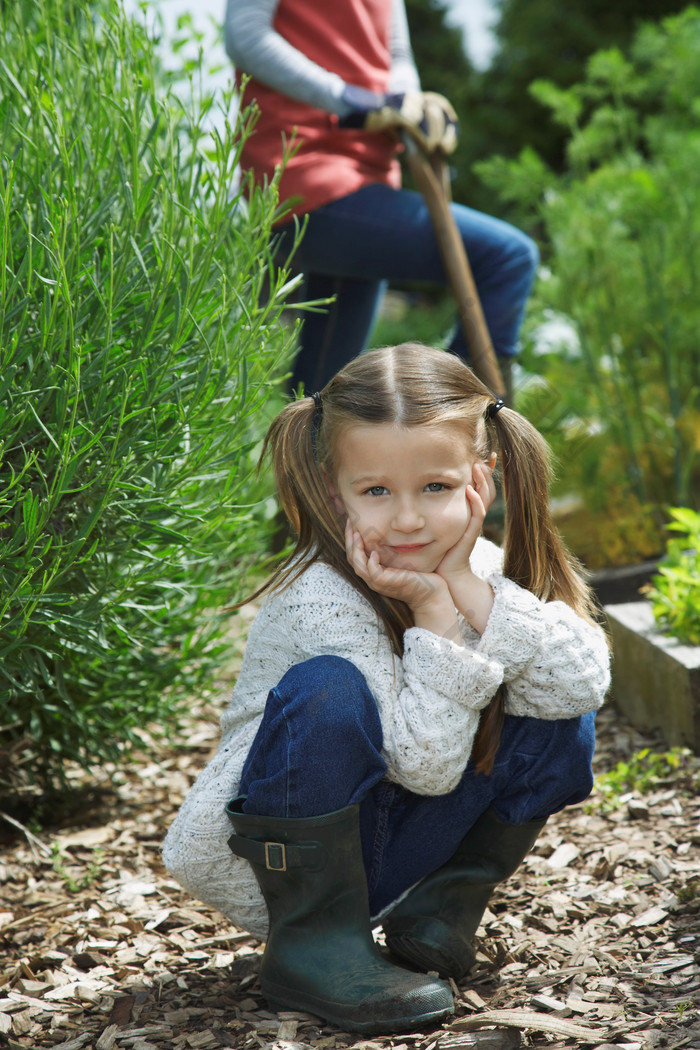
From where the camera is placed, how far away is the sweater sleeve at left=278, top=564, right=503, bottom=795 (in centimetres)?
143

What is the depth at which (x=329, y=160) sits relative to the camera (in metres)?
2.51

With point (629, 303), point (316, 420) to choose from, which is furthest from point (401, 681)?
point (629, 303)

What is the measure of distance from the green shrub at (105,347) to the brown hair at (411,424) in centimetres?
13

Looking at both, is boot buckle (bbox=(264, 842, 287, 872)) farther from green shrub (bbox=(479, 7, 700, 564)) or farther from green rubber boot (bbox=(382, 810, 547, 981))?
green shrub (bbox=(479, 7, 700, 564))

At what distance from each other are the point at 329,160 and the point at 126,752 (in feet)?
4.95

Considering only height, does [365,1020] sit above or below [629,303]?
below

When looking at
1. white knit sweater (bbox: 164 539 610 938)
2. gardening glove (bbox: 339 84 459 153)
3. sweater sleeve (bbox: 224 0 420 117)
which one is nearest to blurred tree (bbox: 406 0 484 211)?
gardening glove (bbox: 339 84 459 153)

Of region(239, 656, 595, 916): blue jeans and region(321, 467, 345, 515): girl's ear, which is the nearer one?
region(239, 656, 595, 916): blue jeans

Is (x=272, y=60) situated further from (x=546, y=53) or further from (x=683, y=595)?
(x=546, y=53)

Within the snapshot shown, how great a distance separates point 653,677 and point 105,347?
5.47 feet

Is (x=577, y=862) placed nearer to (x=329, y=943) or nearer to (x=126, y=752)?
(x=329, y=943)

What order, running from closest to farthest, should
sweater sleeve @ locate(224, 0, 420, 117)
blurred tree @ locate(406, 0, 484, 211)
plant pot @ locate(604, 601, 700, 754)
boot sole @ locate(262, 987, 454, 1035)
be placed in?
1. boot sole @ locate(262, 987, 454, 1035)
2. plant pot @ locate(604, 601, 700, 754)
3. sweater sleeve @ locate(224, 0, 420, 117)
4. blurred tree @ locate(406, 0, 484, 211)

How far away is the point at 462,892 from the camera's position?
1625mm

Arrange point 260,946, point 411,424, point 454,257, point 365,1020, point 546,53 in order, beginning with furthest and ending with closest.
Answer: point 546,53
point 454,257
point 260,946
point 411,424
point 365,1020
